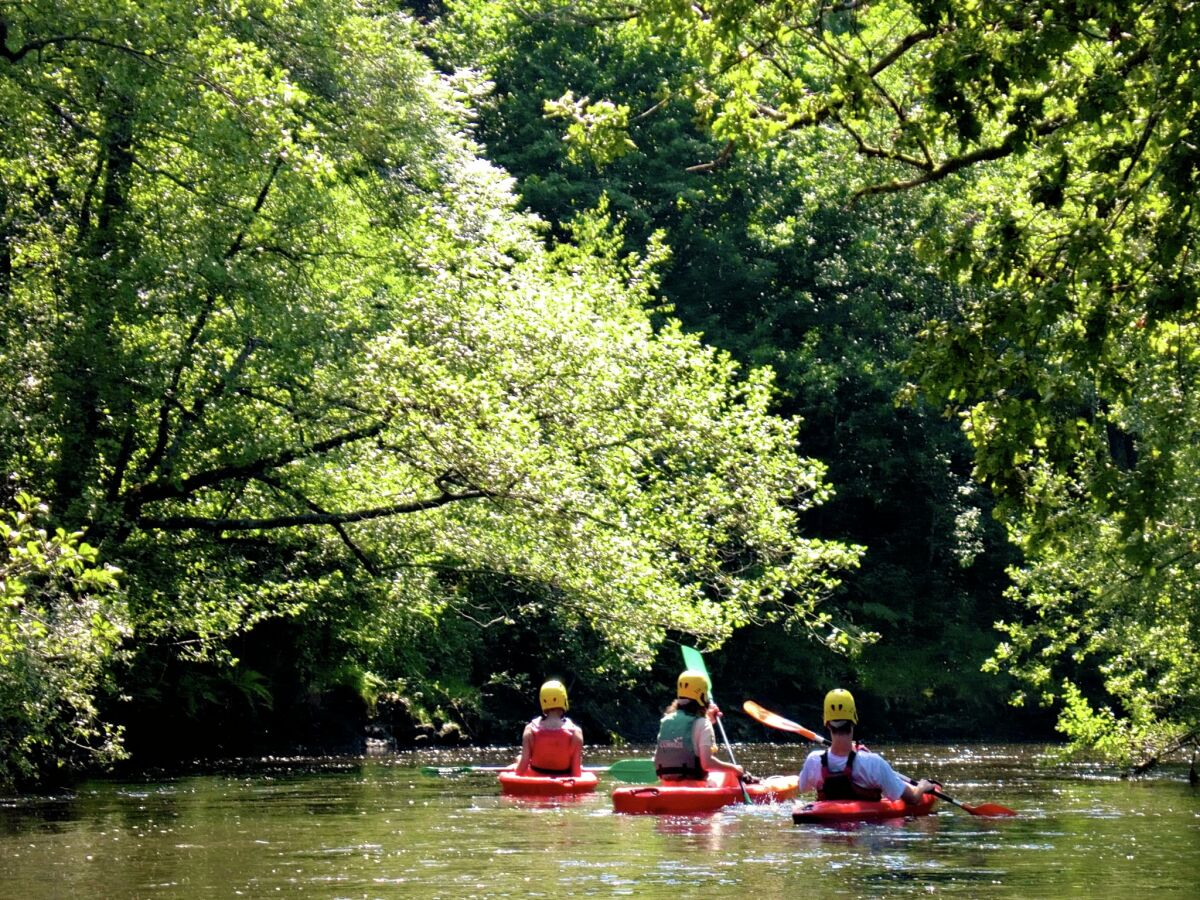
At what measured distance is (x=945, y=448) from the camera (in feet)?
120

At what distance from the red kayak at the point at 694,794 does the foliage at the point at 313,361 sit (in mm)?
3989

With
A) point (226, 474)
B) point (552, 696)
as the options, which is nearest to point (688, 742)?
point (552, 696)

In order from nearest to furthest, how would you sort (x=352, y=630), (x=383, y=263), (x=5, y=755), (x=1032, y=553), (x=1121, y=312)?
(x=1121, y=312) → (x=1032, y=553) → (x=5, y=755) → (x=383, y=263) → (x=352, y=630)

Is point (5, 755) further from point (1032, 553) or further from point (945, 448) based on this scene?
point (945, 448)

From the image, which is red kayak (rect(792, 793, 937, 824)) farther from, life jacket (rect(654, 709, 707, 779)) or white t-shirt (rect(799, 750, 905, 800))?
life jacket (rect(654, 709, 707, 779))

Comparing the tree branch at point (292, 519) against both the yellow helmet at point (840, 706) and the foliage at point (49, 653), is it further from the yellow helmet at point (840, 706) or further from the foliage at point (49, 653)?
the yellow helmet at point (840, 706)

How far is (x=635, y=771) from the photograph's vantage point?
61.7 ft

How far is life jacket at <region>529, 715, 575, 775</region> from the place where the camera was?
701 inches

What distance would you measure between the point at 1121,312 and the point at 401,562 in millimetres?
13070

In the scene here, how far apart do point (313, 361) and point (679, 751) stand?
5.53 metres

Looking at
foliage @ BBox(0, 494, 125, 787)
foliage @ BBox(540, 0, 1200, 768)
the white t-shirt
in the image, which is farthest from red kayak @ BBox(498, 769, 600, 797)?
foliage @ BBox(540, 0, 1200, 768)

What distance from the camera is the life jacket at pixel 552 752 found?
58.4 feet

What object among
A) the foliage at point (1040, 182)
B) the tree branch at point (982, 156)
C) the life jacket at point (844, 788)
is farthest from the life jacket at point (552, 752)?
the tree branch at point (982, 156)

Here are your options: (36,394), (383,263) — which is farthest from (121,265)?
(383,263)
